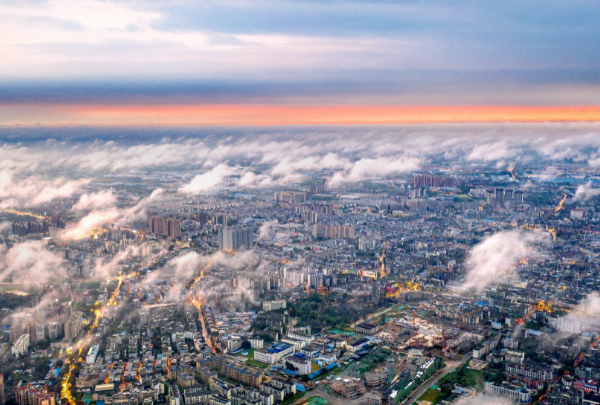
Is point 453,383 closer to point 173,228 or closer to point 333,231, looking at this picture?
point 333,231

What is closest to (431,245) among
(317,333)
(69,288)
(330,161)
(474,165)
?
(317,333)

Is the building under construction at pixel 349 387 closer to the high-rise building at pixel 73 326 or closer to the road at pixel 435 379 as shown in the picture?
the road at pixel 435 379

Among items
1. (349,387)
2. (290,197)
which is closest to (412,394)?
(349,387)

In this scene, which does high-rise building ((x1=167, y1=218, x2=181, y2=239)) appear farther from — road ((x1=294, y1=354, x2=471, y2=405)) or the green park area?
the green park area

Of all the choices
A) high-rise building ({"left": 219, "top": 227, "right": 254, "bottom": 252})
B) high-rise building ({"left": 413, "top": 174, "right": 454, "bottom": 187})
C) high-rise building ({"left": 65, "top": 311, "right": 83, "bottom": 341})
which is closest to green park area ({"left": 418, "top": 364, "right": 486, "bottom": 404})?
high-rise building ({"left": 65, "top": 311, "right": 83, "bottom": 341})

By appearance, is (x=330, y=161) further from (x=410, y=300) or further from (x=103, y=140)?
(x=410, y=300)

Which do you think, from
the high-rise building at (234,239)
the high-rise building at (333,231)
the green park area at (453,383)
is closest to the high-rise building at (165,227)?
the high-rise building at (234,239)
